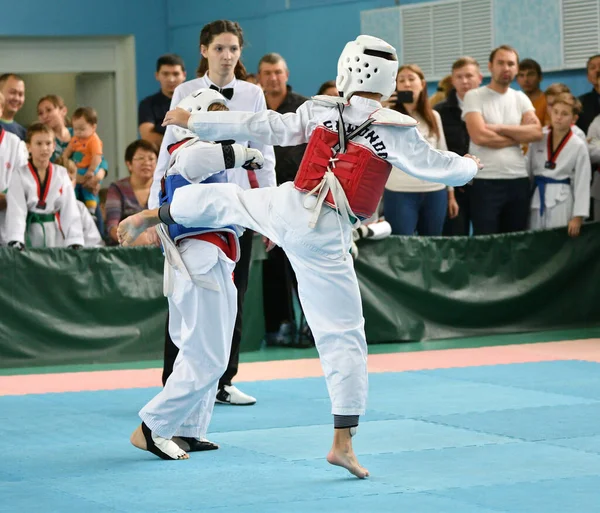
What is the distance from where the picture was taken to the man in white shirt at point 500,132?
9.24m

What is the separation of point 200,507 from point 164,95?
6084 millimetres

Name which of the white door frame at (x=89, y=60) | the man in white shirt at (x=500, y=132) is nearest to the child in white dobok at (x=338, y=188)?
the man in white shirt at (x=500, y=132)

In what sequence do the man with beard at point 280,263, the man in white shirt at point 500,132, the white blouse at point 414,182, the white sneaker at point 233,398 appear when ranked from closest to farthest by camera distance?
the white sneaker at point 233,398 → the man with beard at point 280,263 → the white blouse at point 414,182 → the man in white shirt at point 500,132

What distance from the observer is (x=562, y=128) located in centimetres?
945

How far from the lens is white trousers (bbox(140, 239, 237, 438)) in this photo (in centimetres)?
478

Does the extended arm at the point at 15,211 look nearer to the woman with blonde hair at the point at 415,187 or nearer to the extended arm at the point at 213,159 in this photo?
the woman with blonde hair at the point at 415,187

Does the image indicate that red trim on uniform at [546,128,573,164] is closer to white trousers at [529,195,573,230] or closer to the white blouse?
white trousers at [529,195,573,230]

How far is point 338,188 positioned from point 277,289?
4695 mm

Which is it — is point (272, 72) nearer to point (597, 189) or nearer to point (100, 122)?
point (597, 189)

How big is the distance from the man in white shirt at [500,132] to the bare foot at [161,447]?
16.5 feet

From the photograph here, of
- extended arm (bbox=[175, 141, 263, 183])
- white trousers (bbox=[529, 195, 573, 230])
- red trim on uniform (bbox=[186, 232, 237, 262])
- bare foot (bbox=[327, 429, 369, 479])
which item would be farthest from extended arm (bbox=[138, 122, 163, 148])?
bare foot (bbox=[327, 429, 369, 479])

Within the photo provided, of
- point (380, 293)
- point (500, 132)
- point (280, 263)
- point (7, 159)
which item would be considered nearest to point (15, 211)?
point (7, 159)

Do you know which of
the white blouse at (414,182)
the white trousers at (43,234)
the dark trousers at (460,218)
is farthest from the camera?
the dark trousers at (460,218)

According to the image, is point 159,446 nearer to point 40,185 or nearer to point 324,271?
point 324,271
